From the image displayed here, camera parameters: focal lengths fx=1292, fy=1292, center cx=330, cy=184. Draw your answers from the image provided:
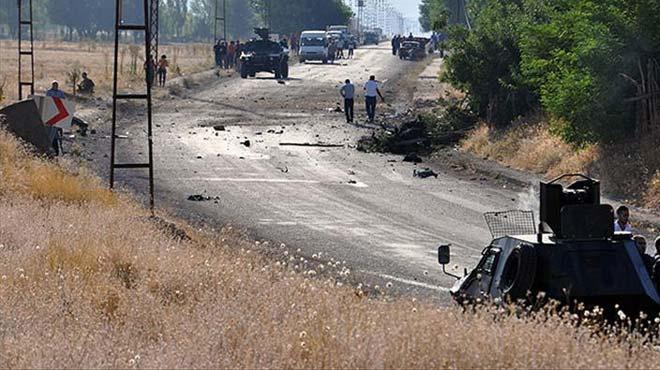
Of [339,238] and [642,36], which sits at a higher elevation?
[642,36]

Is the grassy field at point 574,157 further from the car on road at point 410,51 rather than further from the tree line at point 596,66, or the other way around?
the car on road at point 410,51

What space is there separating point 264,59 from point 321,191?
44.0 m

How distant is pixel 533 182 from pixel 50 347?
2061 cm

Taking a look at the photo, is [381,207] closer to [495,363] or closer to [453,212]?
[453,212]

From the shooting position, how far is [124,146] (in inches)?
1436

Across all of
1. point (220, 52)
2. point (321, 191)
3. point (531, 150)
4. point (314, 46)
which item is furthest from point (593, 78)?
point (314, 46)

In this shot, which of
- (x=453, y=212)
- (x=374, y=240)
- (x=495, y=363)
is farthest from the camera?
(x=453, y=212)

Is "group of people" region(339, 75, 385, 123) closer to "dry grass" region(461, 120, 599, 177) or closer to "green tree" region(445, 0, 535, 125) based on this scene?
"green tree" region(445, 0, 535, 125)

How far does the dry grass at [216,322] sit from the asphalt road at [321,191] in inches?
167

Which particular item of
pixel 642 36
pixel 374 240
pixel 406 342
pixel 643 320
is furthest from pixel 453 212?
pixel 406 342

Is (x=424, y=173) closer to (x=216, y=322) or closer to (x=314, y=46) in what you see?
(x=216, y=322)

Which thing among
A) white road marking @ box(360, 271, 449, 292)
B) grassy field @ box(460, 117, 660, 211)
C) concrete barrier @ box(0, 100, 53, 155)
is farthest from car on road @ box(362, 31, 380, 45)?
white road marking @ box(360, 271, 449, 292)

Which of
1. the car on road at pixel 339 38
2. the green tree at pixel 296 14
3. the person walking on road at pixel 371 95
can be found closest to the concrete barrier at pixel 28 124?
the person walking on road at pixel 371 95

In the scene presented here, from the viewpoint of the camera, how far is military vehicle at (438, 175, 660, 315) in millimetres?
11055
